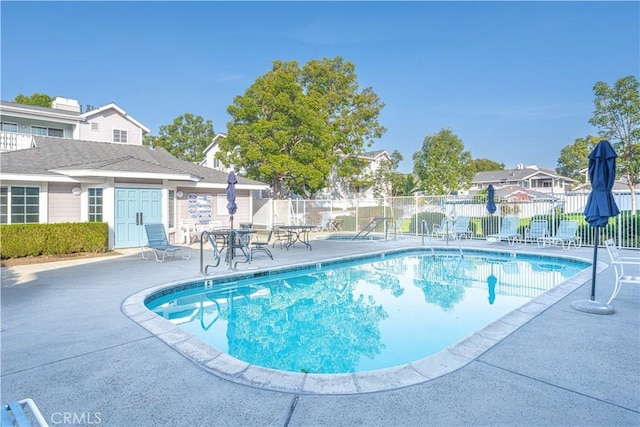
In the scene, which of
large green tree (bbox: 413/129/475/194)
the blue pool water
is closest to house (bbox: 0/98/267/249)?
the blue pool water

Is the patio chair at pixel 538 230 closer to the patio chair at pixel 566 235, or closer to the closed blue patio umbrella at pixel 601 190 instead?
the patio chair at pixel 566 235

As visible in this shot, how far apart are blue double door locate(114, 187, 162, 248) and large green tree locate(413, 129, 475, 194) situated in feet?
87.3

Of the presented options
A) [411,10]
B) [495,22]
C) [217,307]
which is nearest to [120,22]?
[411,10]

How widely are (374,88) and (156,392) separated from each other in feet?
91.5

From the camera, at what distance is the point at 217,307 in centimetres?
696

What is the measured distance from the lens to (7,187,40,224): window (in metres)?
11.4

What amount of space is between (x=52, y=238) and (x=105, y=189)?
2.38m

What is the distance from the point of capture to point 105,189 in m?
12.5

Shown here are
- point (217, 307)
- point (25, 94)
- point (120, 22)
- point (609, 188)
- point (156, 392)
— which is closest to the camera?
point (156, 392)

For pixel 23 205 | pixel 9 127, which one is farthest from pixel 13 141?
pixel 23 205

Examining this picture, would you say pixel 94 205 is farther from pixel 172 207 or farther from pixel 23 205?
pixel 172 207

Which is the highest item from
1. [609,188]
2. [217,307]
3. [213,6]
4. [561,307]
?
[213,6]

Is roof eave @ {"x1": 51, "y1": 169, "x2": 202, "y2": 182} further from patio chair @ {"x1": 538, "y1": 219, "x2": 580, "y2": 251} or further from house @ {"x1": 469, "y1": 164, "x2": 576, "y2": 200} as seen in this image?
house @ {"x1": 469, "y1": 164, "x2": 576, "y2": 200}

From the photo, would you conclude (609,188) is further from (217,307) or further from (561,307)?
(217,307)
